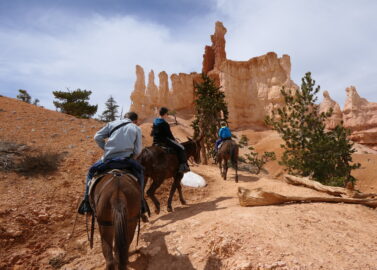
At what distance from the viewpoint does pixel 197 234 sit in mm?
5059

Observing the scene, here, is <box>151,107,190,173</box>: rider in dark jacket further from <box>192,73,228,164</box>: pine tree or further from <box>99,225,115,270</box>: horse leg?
<box>192,73,228,164</box>: pine tree

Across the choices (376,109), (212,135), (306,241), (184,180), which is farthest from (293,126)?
(376,109)

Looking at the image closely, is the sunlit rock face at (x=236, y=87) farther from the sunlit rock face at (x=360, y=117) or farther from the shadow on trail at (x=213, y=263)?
the shadow on trail at (x=213, y=263)

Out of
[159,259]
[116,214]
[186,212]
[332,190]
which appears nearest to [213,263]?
[159,259]

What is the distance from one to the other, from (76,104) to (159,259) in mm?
35167

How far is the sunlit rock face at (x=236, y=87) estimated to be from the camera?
183ft

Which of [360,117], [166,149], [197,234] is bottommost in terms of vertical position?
[197,234]

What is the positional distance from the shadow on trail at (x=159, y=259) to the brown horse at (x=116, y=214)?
1.20 meters

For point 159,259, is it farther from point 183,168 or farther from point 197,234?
point 183,168

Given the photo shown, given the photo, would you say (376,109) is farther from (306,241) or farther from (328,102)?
(306,241)

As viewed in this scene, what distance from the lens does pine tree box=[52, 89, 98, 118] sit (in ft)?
114

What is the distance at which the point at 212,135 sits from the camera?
67.8 ft

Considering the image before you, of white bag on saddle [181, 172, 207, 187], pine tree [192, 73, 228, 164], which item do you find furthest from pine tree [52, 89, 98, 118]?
white bag on saddle [181, 172, 207, 187]

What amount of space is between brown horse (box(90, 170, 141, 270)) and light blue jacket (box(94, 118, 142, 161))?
2.28ft
